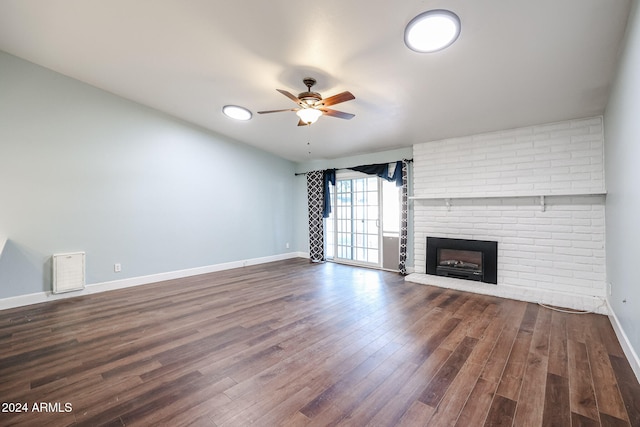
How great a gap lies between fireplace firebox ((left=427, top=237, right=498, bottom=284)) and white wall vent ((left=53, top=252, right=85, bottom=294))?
5.35 m

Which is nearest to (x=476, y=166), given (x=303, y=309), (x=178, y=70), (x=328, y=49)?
(x=328, y=49)

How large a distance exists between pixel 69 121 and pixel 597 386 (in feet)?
20.3

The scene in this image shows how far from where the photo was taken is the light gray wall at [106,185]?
337cm

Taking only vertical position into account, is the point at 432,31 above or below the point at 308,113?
above

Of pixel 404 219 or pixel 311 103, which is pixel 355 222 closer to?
pixel 404 219

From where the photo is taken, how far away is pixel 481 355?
2205 millimetres

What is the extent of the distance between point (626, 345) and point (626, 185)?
130 cm

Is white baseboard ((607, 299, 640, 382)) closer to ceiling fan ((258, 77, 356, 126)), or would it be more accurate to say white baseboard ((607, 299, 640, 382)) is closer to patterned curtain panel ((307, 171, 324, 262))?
ceiling fan ((258, 77, 356, 126))

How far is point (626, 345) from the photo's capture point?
2168mm

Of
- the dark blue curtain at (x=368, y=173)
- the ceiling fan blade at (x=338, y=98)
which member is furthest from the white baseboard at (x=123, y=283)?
the ceiling fan blade at (x=338, y=98)

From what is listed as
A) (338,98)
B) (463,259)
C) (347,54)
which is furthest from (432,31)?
(463,259)

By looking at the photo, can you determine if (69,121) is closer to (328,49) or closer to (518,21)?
(328,49)

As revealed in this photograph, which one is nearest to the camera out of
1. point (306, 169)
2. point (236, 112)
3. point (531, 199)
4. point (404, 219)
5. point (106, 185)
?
point (531, 199)

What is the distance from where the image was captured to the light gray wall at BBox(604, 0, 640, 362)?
1871mm
